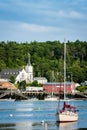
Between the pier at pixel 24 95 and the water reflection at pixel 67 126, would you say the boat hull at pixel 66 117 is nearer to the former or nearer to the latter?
the water reflection at pixel 67 126

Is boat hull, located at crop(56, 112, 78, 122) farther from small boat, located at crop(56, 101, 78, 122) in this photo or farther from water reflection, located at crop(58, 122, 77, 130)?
water reflection, located at crop(58, 122, 77, 130)

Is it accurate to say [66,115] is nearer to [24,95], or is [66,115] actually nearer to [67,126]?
[67,126]

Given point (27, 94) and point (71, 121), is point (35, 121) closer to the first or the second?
point (71, 121)

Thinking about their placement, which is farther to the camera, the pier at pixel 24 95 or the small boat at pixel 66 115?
the pier at pixel 24 95

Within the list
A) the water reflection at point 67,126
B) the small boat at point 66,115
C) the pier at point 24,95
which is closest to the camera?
the water reflection at point 67,126

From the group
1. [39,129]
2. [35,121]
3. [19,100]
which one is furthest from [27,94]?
[39,129]

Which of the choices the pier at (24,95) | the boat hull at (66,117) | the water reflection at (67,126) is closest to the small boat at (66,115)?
the boat hull at (66,117)

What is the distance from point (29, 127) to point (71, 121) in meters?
6.37

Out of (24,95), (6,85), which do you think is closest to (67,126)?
(24,95)

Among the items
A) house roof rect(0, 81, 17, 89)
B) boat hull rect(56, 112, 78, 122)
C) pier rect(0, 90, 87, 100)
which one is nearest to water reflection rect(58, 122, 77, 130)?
boat hull rect(56, 112, 78, 122)

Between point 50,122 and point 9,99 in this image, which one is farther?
point 9,99

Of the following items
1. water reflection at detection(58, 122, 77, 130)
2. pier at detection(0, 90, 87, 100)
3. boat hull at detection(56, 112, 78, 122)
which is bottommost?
water reflection at detection(58, 122, 77, 130)

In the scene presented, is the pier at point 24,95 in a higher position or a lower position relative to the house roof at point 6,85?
lower

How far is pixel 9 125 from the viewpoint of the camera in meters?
71.5
